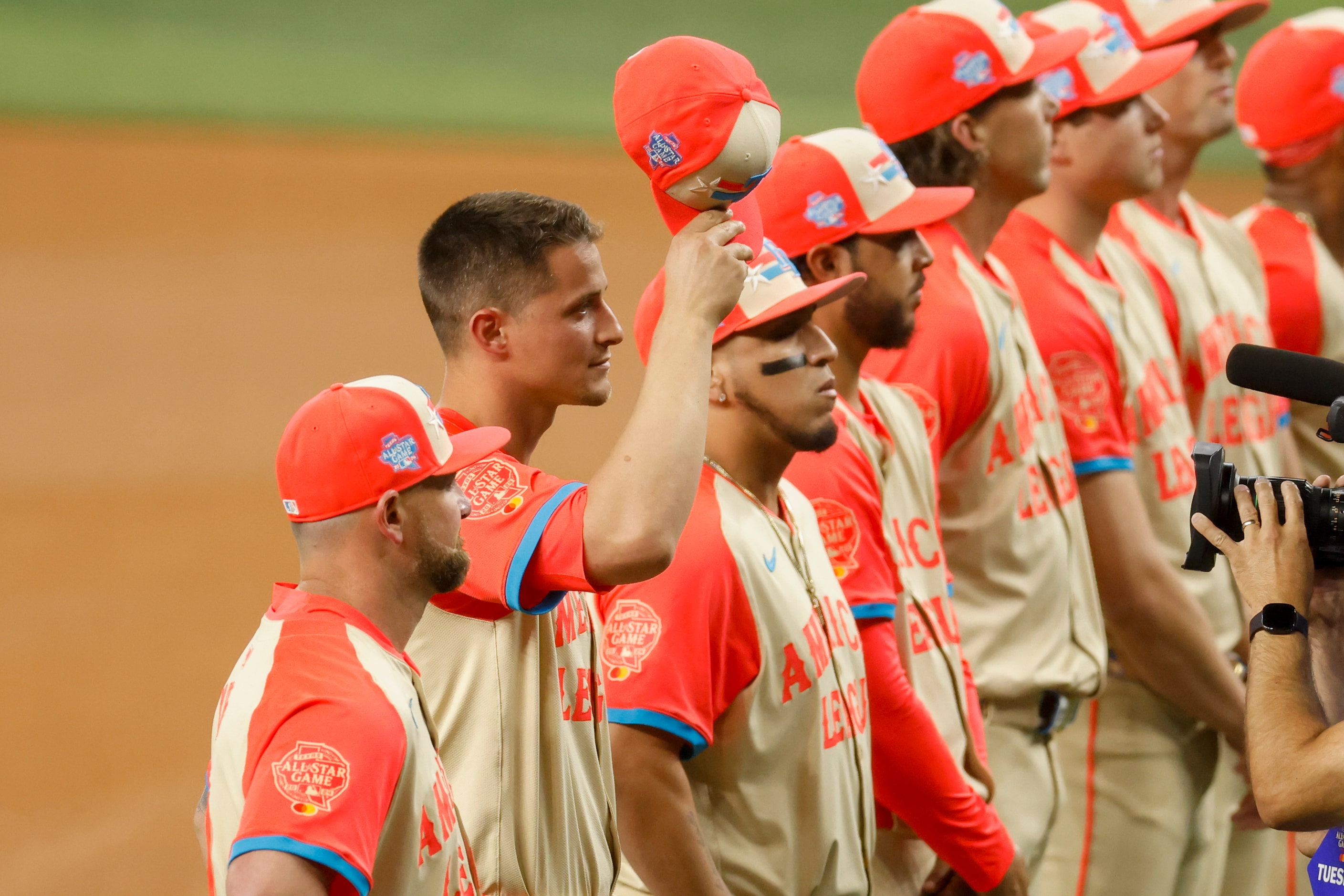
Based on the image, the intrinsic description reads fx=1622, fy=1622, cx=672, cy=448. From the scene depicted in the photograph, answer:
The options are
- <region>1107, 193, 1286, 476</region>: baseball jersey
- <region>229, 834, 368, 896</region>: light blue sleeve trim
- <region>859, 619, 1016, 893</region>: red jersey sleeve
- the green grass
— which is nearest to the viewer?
<region>229, 834, 368, 896</region>: light blue sleeve trim

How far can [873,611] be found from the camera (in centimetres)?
344

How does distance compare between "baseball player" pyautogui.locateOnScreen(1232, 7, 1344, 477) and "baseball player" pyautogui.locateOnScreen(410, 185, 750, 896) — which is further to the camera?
"baseball player" pyautogui.locateOnScreen(1232, 7, 1344, 477)

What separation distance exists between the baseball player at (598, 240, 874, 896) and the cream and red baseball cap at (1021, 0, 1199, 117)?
6.00 feet

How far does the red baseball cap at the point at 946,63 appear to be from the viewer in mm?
4406

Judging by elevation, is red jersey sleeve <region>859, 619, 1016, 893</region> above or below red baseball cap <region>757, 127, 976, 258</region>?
below

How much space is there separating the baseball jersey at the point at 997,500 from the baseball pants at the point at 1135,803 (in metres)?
0.48

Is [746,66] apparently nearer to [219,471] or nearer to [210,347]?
[219,471]

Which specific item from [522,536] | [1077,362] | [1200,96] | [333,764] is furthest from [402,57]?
[333,764]

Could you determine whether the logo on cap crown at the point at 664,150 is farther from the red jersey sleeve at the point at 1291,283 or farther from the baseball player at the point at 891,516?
the red jersey sleeve at the point at 1291,283

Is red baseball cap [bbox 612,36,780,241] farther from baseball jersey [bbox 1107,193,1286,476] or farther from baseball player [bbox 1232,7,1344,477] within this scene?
baseball player [bbox 1232,7,1344,477]

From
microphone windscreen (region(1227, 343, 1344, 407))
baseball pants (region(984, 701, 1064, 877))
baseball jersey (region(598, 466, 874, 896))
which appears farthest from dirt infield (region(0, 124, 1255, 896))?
microphone windscreen (region(1227, 343, 1344, 407))

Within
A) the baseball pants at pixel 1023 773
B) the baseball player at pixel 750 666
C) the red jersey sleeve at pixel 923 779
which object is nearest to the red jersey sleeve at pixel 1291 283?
the baseball pants at pixel 1023 773

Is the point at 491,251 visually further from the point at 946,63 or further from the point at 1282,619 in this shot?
the point at 946,63

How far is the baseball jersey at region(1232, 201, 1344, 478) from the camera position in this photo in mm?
5527
